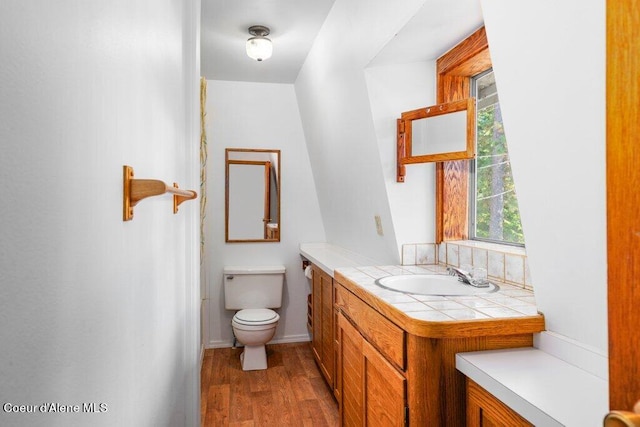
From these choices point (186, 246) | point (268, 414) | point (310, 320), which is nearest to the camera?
point (186, 246)

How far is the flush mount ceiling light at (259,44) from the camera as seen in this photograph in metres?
2.58

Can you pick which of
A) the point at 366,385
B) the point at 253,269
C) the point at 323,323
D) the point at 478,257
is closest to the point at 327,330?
the point at 323,323

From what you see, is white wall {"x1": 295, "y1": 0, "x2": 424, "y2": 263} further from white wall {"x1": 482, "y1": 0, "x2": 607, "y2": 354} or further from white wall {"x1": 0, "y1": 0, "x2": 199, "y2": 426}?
white wall {"x1": 0, "y1": 0, "x2": 199, "y2": 426}

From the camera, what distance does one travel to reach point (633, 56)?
0.44 meters

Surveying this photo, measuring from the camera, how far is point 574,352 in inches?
42.9

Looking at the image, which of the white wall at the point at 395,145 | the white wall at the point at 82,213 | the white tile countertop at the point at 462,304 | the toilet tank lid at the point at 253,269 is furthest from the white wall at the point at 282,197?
the white wall at the point at 82,213

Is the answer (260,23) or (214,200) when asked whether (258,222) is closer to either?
(214,200)

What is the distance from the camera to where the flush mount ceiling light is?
8.46 feet

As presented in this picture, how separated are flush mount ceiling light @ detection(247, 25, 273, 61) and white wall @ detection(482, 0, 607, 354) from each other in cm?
173

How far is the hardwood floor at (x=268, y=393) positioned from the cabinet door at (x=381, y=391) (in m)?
0.92

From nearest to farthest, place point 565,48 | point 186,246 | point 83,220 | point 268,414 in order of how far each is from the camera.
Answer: point 83,220 < point 565,48 < point 186,246 < point 268,414

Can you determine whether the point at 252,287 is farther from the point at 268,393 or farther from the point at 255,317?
the point at 268,393

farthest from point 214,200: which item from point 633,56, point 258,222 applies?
point 633,56

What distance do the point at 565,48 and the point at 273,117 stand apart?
293 centimetres
